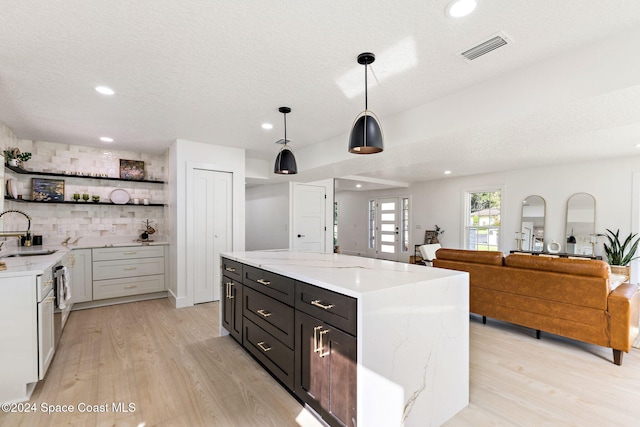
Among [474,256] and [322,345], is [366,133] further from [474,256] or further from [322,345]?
[474,256]

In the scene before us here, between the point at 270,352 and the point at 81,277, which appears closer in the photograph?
the point at 270,352

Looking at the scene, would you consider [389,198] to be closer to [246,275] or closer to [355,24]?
[246,275]

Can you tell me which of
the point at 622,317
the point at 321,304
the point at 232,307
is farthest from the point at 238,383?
the point at 622,317

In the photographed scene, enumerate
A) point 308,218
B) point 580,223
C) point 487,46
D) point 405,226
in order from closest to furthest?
point 487,46, point 580,223, point 308,218, point 405,226

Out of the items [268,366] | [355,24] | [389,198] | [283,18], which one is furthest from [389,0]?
[389,198]

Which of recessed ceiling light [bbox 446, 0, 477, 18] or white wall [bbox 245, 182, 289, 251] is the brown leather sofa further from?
white wall [bbox 245, 182, 289, 251]

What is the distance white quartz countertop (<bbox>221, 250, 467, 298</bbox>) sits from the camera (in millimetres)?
1669

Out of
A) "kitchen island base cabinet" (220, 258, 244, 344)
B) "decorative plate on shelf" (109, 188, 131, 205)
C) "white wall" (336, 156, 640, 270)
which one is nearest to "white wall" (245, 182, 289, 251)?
"decorative plate on shelf" (109, 188, 131, 205)

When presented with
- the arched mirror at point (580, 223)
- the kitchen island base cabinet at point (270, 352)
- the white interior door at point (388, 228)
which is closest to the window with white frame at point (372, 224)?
the white interior door at point (388, 228)

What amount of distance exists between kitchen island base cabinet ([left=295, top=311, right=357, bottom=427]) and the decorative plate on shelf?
14.2ft

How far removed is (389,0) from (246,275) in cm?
225

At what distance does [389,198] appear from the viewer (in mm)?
9414

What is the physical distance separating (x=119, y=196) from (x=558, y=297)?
19.8 feet

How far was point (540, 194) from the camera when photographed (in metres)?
6.28
